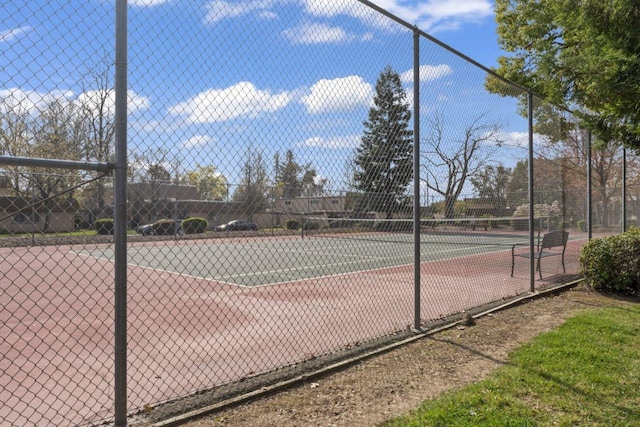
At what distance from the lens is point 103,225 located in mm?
3107

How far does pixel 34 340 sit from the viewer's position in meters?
5.48

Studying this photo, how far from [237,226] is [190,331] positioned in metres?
2.15

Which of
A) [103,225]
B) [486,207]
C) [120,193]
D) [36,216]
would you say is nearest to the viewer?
[120,193]

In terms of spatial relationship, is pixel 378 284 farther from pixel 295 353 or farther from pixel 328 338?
pixel 295 353

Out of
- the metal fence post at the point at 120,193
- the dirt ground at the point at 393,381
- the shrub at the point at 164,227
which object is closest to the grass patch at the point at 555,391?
the dirt ground at the point at 393,381

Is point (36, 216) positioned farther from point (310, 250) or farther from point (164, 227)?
point (310, 250)

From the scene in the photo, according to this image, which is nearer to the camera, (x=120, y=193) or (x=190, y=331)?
(x=120, y=193)

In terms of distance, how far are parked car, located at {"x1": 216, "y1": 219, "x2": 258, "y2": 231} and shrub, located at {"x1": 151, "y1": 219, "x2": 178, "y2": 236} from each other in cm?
39

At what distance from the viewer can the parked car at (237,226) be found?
4.12 meters

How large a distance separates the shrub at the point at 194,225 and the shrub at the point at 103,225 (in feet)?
2.32

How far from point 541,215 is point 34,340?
859 cm

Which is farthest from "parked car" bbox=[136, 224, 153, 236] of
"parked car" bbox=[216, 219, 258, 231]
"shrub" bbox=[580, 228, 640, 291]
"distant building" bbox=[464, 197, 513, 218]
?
"shrub" bbox=[580, 228, 640, 291]

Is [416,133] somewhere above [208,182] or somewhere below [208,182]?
above

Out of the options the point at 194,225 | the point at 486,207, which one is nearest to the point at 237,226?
the point at 194,225
